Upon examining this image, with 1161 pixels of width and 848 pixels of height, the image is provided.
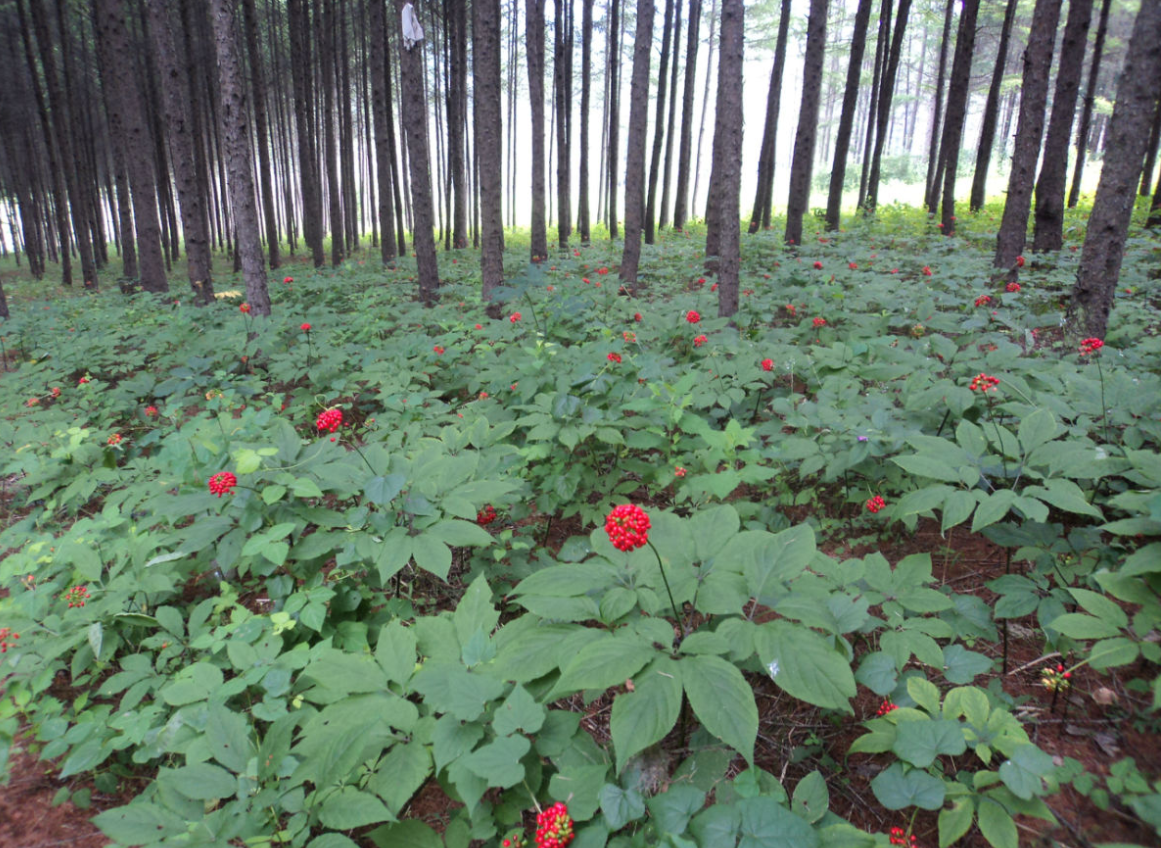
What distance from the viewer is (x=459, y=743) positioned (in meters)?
1.45

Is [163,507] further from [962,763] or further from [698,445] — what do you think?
[962,763]

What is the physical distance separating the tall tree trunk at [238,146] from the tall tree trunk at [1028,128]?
9573mm

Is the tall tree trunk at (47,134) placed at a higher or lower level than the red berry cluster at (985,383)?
higher

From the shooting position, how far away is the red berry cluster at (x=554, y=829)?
133cm

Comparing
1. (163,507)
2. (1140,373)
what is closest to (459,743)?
(163,507)

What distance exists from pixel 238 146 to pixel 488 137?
10.2ft

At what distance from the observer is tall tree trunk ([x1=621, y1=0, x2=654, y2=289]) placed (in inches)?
348

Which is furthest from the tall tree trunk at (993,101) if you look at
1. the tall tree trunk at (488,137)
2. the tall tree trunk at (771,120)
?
the tall tree trunk at (488,137)

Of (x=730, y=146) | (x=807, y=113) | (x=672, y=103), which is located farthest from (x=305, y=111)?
(x=730, y=146)

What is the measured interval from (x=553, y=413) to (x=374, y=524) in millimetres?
1263

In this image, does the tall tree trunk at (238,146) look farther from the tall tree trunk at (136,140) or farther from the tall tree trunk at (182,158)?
the tall tree trunk at (136,140)

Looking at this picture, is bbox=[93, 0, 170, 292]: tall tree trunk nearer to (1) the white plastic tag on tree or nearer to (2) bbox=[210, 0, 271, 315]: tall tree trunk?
(2) bbox=[210, 0, 271, 315]: tall tree trunk

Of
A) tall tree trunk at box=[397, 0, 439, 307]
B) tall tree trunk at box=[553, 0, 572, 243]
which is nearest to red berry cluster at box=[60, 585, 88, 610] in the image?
tall tree trunk at box=[397, 0, 439, 307]

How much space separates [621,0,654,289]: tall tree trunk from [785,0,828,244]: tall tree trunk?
327 centimetres
